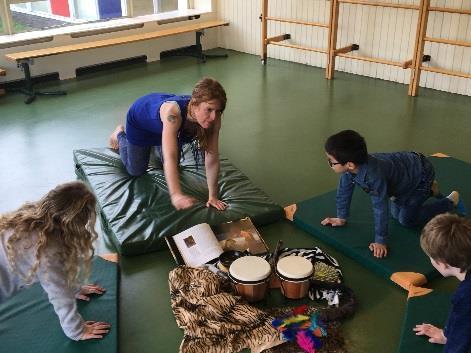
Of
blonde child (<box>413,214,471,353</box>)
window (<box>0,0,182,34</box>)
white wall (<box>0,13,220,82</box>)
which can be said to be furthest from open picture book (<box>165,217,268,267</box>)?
window (<box>0,0,182,34</box>)

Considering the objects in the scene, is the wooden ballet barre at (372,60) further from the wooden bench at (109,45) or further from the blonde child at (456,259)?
the blonde child at (456,259)

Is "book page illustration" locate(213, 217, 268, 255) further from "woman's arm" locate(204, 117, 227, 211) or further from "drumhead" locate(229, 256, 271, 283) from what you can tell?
"drumhead" locate(229, 256, 271, 283)

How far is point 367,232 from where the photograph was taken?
2910mm

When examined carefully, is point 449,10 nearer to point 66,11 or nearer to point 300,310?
point 300,310

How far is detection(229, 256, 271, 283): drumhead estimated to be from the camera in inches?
92.1

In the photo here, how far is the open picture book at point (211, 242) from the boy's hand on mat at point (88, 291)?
447 mm

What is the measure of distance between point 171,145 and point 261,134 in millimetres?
1976

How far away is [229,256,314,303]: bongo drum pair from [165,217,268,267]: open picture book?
0.33 metres

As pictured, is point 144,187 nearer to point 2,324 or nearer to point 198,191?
point 198,191

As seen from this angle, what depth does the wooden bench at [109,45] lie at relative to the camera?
5766mm

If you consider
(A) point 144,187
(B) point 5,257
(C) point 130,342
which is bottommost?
(C) point 130,342

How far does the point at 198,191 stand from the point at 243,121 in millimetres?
1834

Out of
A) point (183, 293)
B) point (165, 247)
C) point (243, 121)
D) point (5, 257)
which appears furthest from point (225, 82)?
point (5, 257)

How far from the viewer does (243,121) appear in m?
5.02
